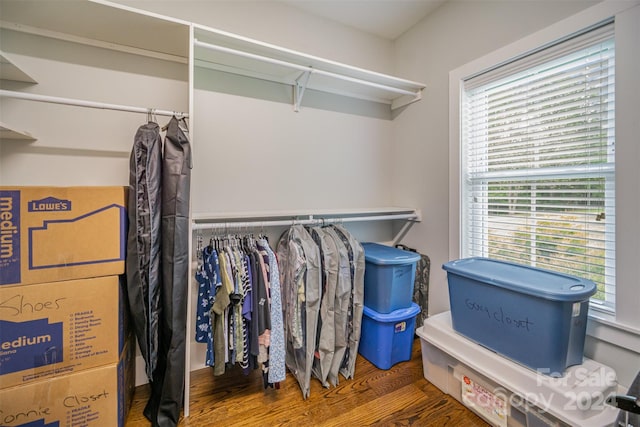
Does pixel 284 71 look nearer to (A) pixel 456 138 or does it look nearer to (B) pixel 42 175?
(A) pixel 456 138

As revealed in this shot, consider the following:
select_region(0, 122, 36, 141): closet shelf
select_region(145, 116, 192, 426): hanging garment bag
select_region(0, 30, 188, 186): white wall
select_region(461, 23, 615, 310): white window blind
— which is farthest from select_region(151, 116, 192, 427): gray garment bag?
select_region(461, 23, 615, 310): white window blind

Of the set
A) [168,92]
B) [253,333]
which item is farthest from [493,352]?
[168,92]

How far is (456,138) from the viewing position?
200cm

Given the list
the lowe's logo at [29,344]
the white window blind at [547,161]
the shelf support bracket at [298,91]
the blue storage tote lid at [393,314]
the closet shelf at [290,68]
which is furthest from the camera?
Result: the shelf support bracket at [298,91]

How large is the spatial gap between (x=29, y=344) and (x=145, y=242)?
56cm

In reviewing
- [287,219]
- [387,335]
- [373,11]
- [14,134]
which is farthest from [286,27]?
[387,335]

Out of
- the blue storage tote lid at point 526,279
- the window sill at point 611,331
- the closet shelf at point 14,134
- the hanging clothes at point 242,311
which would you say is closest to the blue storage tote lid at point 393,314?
the blue storage tote lid at point 526,279

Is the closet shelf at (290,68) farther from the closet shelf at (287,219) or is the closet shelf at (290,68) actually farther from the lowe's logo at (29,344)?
the lowe's logo at (29,344)

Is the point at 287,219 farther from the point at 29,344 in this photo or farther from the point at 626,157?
the point at 626,157

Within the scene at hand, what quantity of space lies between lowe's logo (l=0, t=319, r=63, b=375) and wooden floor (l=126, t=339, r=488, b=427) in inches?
22.5

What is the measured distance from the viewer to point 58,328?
3.85 ft

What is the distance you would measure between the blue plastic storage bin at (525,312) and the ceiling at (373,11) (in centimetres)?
191

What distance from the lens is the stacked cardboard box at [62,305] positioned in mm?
1114

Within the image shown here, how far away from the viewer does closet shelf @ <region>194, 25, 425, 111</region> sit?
5.19 ft
